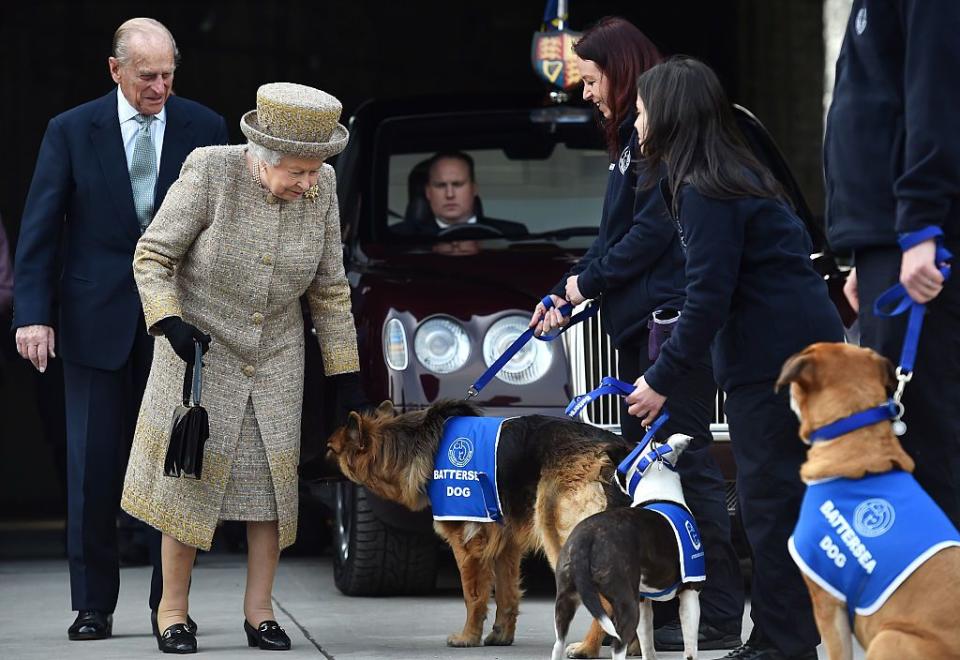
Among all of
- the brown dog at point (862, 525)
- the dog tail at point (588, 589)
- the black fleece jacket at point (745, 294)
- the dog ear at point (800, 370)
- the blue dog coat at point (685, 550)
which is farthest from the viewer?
the blue dog coat at point (685, 550)

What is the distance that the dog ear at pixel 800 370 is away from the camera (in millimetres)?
3844

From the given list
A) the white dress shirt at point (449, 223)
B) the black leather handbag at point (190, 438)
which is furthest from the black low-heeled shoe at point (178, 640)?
the white dress shirt at point (449, 223)

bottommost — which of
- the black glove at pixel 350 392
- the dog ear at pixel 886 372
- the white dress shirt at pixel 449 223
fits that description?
the black glove at pixel 350 392

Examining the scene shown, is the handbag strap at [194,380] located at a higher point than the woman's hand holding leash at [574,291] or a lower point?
lower

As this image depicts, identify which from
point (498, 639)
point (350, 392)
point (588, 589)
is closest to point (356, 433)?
point (350, 392)

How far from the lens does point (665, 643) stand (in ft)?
18.1

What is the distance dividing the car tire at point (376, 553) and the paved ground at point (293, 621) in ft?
0.20

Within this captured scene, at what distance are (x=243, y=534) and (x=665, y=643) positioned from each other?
4047 mm

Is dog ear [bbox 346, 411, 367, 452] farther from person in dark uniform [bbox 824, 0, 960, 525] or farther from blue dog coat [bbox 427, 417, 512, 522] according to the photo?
person in dark uniform [bbox 824, 0, 960, 525]

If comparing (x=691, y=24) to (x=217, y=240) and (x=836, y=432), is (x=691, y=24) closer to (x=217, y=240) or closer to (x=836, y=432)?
(x=217, y=240)

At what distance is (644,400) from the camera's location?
4738 mm

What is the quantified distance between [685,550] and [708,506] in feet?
2.21

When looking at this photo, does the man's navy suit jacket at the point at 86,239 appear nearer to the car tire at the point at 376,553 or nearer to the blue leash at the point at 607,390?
the car tire at the point at 376,553

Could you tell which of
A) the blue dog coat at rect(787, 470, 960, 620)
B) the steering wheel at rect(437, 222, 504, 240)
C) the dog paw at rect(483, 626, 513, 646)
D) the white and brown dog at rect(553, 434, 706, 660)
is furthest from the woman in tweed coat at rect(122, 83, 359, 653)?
the blue dog coat at rect(787, 470, 960, 620)
